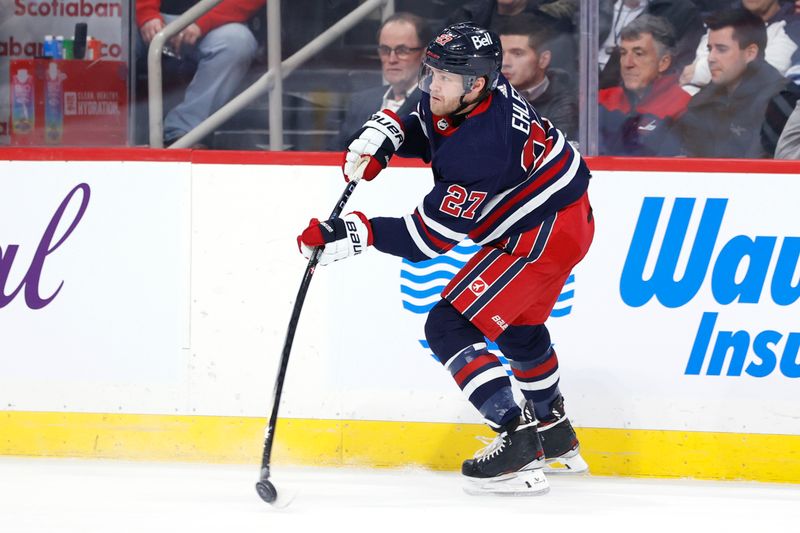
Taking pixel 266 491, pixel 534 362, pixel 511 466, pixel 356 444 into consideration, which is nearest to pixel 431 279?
pixel 534 362

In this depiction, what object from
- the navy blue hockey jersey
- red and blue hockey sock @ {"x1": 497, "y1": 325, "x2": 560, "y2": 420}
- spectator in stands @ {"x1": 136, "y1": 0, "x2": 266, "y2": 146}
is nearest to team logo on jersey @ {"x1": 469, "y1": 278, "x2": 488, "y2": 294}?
the navy blue hockey jersey

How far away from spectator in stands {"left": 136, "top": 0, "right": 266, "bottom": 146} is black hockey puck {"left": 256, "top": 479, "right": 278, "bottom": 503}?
4.14ft

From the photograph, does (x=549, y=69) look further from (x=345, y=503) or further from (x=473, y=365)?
(x=345, y=503)

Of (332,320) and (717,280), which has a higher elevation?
(717,280)

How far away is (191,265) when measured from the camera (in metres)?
3.56

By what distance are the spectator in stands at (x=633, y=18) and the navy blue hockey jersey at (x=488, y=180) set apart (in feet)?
1.95

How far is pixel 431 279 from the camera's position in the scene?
3.51 metres

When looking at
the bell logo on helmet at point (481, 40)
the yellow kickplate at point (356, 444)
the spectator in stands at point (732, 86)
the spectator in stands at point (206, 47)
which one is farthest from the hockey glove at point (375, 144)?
the spectator in stands at point (732, 86)

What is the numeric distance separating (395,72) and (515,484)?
135cm

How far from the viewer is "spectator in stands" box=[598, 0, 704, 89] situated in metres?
3.57

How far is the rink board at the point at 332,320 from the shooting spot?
11.2 ft

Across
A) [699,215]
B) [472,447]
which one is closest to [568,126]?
[699,215]

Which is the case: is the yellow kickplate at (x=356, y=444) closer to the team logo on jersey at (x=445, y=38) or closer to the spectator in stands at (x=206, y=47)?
the spectator in stands at (x=206, y=47)

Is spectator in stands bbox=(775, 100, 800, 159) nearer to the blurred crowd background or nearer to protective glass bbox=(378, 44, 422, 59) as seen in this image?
the blurred crowd background
